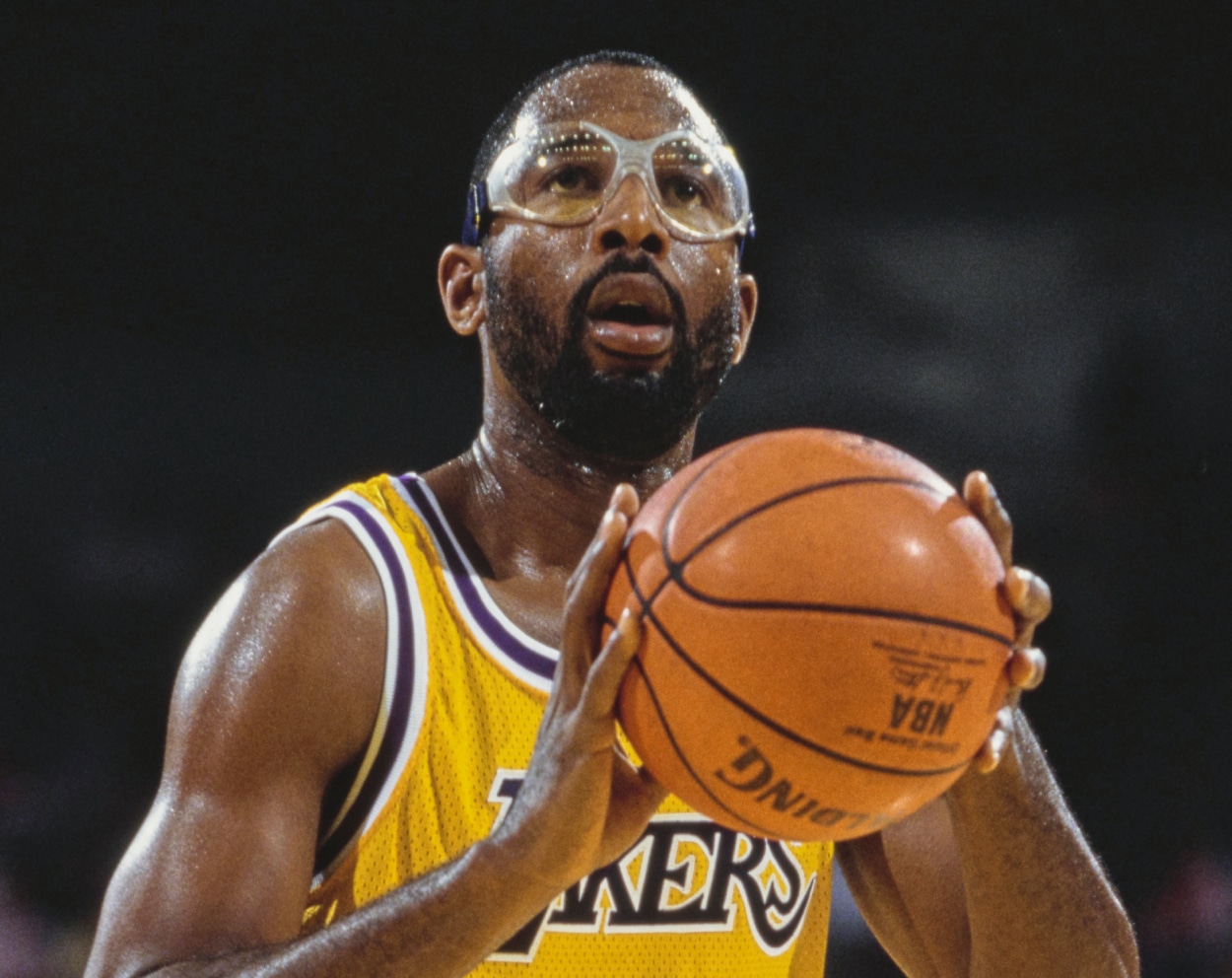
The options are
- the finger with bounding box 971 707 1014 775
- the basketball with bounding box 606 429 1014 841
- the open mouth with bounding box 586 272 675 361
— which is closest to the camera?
the basketball with bounding box 606 429 1014 841

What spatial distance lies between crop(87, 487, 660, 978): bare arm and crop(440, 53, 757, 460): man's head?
504 mm

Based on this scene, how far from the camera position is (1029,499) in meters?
6.95

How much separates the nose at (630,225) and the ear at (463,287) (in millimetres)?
360

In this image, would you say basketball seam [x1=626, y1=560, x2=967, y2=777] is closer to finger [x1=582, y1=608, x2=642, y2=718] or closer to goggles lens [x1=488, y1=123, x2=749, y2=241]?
finger [x1=582, y1=608, x2=642, y2=718]

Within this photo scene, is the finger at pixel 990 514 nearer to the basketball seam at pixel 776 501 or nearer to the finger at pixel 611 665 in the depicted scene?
the basketball seam at pixel 776 501

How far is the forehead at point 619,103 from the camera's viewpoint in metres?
2.48

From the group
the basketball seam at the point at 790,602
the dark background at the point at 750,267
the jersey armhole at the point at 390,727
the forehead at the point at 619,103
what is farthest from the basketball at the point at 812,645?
the dark background at the point at 750,267

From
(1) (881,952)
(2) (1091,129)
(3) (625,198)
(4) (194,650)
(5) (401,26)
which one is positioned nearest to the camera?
(4) (194,650)

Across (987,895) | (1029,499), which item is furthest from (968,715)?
(1029,499)

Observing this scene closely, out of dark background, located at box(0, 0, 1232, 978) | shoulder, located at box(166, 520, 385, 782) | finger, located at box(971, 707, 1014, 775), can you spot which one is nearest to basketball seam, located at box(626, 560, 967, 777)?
finger, located at box(971, 707, 1014, 775)

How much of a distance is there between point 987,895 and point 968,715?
612 mm

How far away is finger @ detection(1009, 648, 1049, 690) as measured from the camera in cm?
151

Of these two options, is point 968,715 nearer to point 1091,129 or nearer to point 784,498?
point 784,498

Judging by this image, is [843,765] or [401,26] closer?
[843,765]
